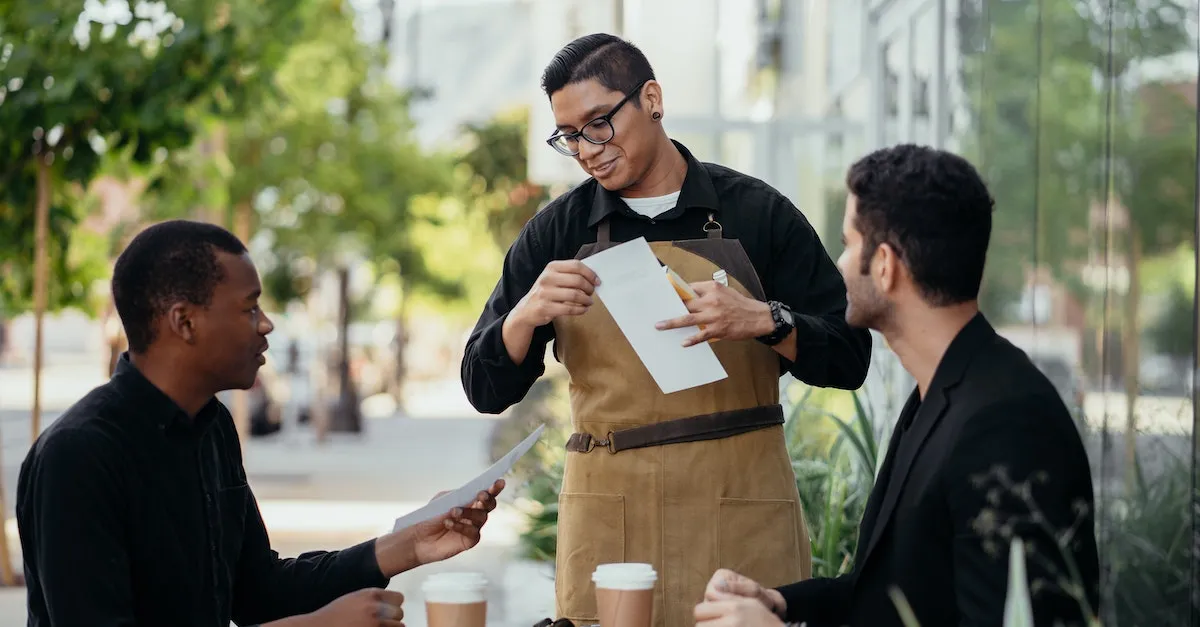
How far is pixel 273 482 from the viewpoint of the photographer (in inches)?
604

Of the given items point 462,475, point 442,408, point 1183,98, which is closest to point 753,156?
point 462,475

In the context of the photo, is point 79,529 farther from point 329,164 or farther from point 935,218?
point 329,164

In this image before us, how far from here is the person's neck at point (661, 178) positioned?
3406 mm

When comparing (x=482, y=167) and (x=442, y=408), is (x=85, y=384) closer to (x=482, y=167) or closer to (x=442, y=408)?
(x=442, y=408)

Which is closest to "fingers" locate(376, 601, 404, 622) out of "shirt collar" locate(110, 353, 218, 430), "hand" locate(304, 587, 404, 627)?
"hand" locate(304, 587, 404, 627)

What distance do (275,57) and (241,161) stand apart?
969cm

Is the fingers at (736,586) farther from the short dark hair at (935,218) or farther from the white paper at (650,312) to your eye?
the white paper at (650,312)

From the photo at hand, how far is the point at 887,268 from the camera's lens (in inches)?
91.7

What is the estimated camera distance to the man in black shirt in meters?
2.32

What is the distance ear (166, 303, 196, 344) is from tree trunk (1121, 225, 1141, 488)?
2.18 metres

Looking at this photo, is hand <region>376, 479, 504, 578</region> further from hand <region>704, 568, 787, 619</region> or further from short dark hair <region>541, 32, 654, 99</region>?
short dark hair <region>541, 32, 654, 99</region>

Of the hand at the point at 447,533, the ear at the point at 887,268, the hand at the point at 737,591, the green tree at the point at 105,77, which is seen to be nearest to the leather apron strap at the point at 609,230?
the hand at the point at 447,533

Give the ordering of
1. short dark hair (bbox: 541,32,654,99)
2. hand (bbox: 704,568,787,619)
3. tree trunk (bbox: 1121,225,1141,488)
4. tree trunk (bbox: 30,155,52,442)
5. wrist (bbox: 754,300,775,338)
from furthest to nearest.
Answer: tree trunk (bbox: 30,155,52,442)
tree trunk (bbox: 1121,225,1141,488)
short dark hair (bbox: 541,32,654,99)
wrist (bbox: 754,300,775,338)
hand (bbox: 704,568,787,619)

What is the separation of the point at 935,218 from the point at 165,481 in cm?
136
